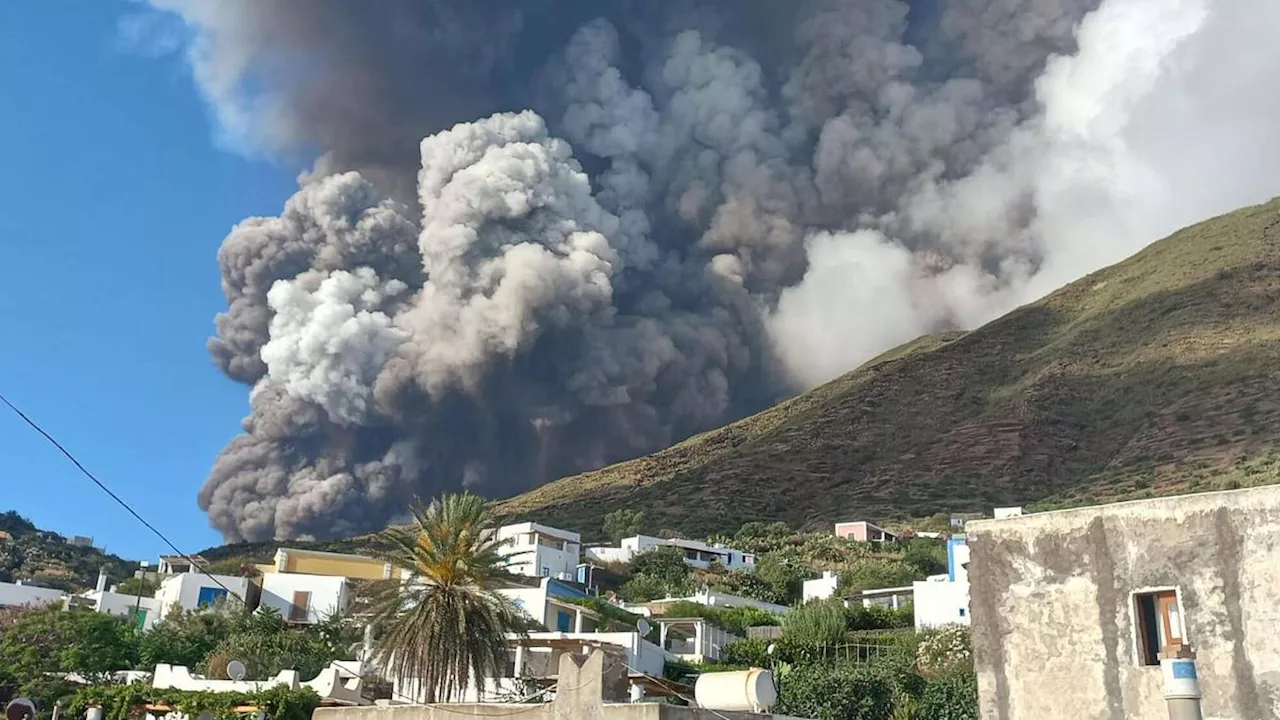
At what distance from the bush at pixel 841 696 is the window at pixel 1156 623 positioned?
802 inches

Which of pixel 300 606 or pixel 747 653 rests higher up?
pixel 300 606

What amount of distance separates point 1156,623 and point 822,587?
45538 mm

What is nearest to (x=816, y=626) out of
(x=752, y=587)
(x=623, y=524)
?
(x=752, y=587)

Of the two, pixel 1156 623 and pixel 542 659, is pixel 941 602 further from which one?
pixel 1156 623

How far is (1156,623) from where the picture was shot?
1431cm

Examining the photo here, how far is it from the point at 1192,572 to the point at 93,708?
27.7 meters

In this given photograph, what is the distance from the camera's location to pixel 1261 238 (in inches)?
4528

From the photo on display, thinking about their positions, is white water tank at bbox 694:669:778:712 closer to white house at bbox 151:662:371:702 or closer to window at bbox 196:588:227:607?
white house at bbox 151:662:371:702

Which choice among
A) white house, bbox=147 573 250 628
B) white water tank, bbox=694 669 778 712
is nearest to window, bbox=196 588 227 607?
white house, bbox=147 573 250 628

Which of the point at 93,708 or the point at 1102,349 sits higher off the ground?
the point at 1102,349

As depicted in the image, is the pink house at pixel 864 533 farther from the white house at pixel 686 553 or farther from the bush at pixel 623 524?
the bush at pixel 623 524

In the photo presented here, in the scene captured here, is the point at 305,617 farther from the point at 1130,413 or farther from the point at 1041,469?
the point at 1130,413

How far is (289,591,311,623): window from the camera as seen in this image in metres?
49.4

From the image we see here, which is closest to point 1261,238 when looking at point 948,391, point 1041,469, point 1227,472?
point 948,391
